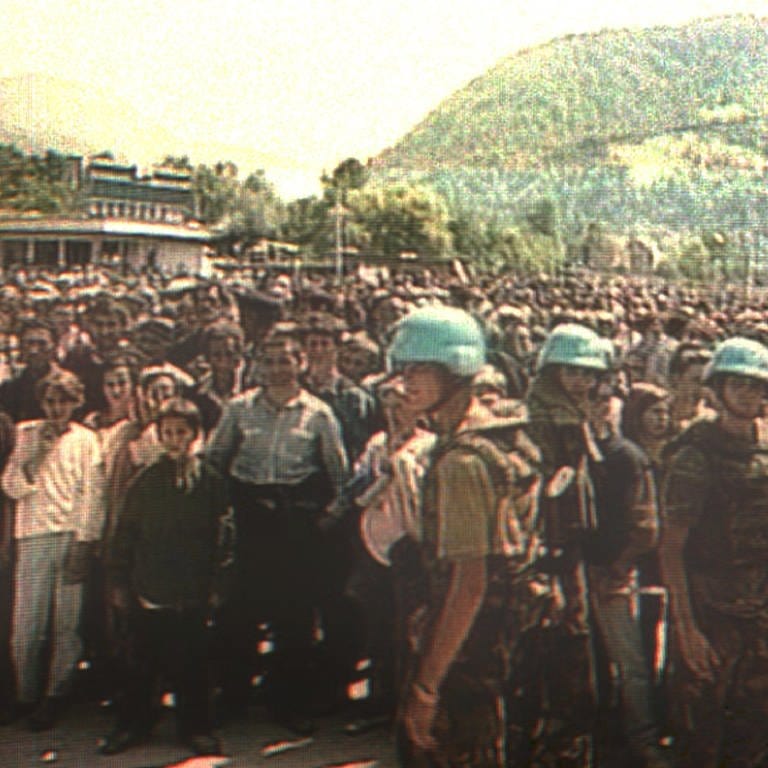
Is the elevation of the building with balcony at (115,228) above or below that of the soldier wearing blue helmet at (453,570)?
above

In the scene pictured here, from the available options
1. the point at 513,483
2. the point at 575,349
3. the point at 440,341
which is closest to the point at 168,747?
the point at 513,483

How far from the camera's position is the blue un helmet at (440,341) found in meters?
3.07

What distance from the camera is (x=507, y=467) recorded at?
310 centimetres

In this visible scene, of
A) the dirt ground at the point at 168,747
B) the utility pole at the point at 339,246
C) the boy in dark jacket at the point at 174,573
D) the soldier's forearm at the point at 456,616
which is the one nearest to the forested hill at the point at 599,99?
the utility pole at the point at 339,246

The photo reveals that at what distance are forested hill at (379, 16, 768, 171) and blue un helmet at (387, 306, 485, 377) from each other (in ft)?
1.94

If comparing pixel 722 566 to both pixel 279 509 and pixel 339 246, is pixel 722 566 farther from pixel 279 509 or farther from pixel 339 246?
pixel 339 246

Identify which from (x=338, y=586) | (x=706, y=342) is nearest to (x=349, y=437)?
(x=338, y=586)

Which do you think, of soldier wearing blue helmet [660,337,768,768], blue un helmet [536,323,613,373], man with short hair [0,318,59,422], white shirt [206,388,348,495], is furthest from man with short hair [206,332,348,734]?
soldier wearing blue helmet [660,337,768,768]

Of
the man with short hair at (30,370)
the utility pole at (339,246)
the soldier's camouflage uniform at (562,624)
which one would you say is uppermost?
the utility pole at (339,246)

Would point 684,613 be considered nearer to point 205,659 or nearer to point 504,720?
point 504,720

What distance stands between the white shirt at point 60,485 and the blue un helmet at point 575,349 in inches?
48.4

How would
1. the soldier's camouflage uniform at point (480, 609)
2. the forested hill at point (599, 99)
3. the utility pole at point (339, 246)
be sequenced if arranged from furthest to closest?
the forested hill at point (599, 99)
the utility pole at point (339, 246)
the soldier's camouflage uniform at point (480, 609)

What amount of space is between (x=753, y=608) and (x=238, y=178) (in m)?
1.88

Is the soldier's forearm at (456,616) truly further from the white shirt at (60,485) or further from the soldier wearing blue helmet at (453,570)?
the white shirt at (60,485)
